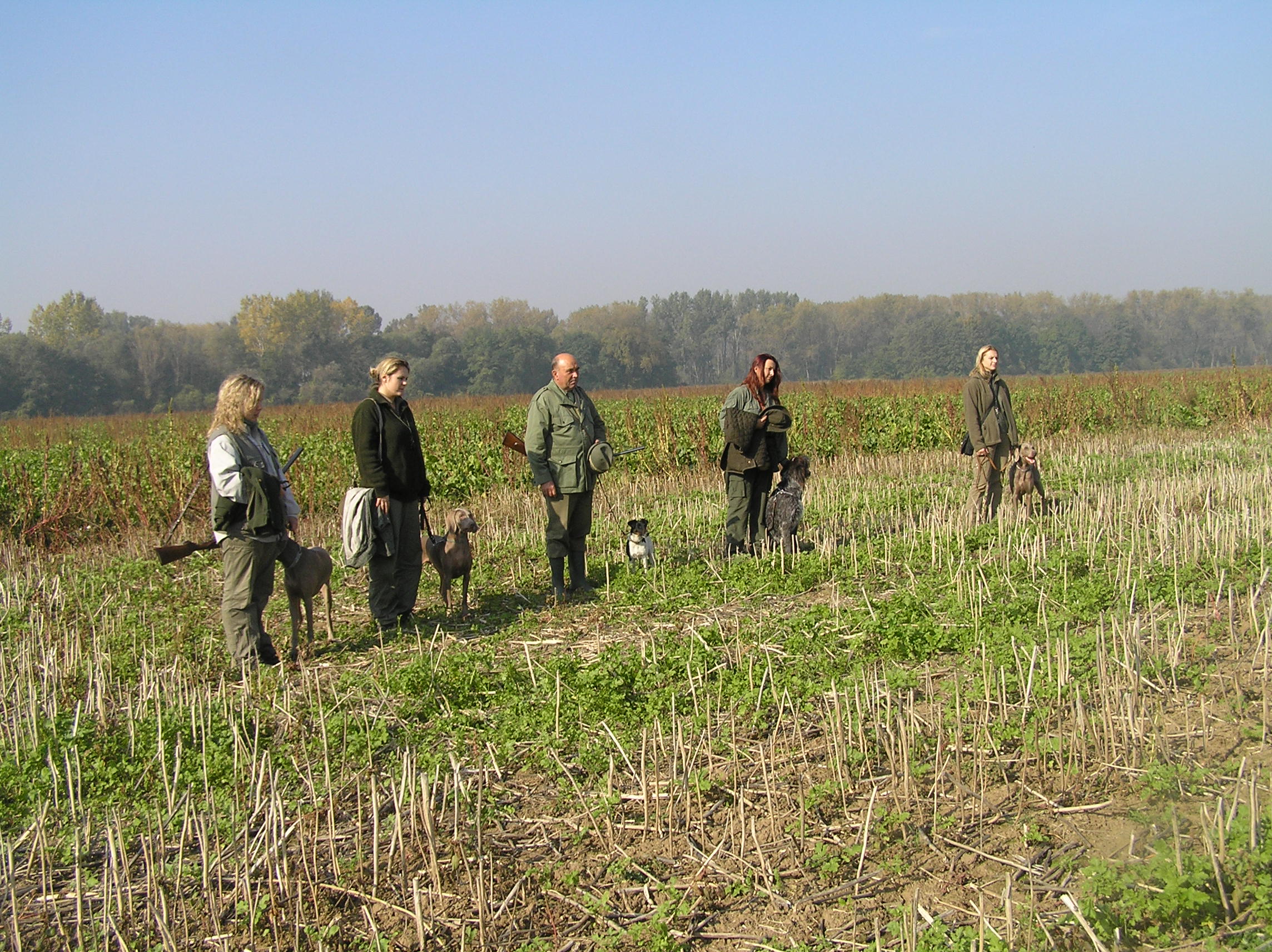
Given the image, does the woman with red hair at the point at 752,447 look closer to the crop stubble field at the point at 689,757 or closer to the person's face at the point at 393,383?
the crop stubble field at the point at 689,757

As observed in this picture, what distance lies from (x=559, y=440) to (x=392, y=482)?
4.72ft

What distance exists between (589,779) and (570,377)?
3.94 m

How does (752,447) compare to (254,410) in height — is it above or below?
below

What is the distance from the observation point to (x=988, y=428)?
9438 millimetres

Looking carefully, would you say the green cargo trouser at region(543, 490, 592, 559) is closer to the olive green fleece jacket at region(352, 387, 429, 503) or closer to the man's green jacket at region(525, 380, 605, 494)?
the man's green jacket at region(525, 380, 605, 494)

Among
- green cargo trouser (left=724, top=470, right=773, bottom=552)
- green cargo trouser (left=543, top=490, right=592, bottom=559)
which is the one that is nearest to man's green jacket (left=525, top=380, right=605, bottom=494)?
green cargo trouser (left=543, top=490, right=592, bottom=559)

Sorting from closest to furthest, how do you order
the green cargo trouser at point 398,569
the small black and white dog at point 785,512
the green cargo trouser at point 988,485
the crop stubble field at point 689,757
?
the crop stubble field at point 689,757
the green cargo trouser at point 398,569
the small black and white dog at point 785,512
the green cargo trouser at point 988,485

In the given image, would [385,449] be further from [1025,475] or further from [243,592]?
[1025,475]

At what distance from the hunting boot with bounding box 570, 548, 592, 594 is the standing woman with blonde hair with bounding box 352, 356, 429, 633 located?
135 centimetres

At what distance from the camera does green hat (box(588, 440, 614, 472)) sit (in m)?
7.66

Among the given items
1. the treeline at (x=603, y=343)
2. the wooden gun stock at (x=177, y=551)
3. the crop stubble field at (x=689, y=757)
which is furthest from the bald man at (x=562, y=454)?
the treeline at (x=603, y=343)

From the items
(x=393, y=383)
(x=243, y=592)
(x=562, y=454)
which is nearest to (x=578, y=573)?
(x=562, y=454)

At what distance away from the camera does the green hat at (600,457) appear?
25.1 ft

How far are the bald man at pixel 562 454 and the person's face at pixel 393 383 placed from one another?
1.15 m
